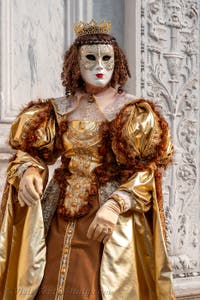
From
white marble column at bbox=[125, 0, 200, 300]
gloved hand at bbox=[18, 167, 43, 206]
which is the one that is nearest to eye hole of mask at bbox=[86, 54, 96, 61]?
gloved hand at bbox=[18, 167, 43, 206]

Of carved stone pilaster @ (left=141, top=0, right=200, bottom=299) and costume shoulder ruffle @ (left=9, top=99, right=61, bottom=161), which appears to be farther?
carved stone pilaster @ (left=141, top=0, right=200, bottom=299)

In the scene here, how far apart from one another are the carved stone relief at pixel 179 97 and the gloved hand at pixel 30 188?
1.63 metres

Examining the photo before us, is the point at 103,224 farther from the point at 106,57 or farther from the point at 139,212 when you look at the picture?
the point at 106,57

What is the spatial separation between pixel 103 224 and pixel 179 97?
1.93m

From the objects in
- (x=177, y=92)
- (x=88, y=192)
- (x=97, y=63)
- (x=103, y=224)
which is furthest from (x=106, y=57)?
(x=177, y=92)

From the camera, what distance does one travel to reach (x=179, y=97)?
13.4 ft

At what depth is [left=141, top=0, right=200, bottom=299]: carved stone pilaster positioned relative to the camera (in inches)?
157

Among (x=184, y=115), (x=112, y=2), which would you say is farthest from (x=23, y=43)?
(x=184, y=115)

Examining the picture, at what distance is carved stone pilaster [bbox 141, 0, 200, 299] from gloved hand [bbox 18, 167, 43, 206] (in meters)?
1.63

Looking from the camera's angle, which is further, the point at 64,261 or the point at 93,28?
the point at 93,28

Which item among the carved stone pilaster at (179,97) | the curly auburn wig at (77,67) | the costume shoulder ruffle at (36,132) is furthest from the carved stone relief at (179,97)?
the costume shoulder ruffle at (36,132)

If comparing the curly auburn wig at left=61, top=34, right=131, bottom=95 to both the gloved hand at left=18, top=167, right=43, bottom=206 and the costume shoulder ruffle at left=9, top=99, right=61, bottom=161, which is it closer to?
the costume shoulder ruffle at left=9, top=99, right=61, bottom=161

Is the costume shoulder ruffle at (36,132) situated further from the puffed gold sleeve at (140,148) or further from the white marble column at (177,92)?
the white marble column at (177,92)

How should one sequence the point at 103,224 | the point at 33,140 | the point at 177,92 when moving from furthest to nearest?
the point at 177,92 → the point at 33,140 → the point at 103,224
